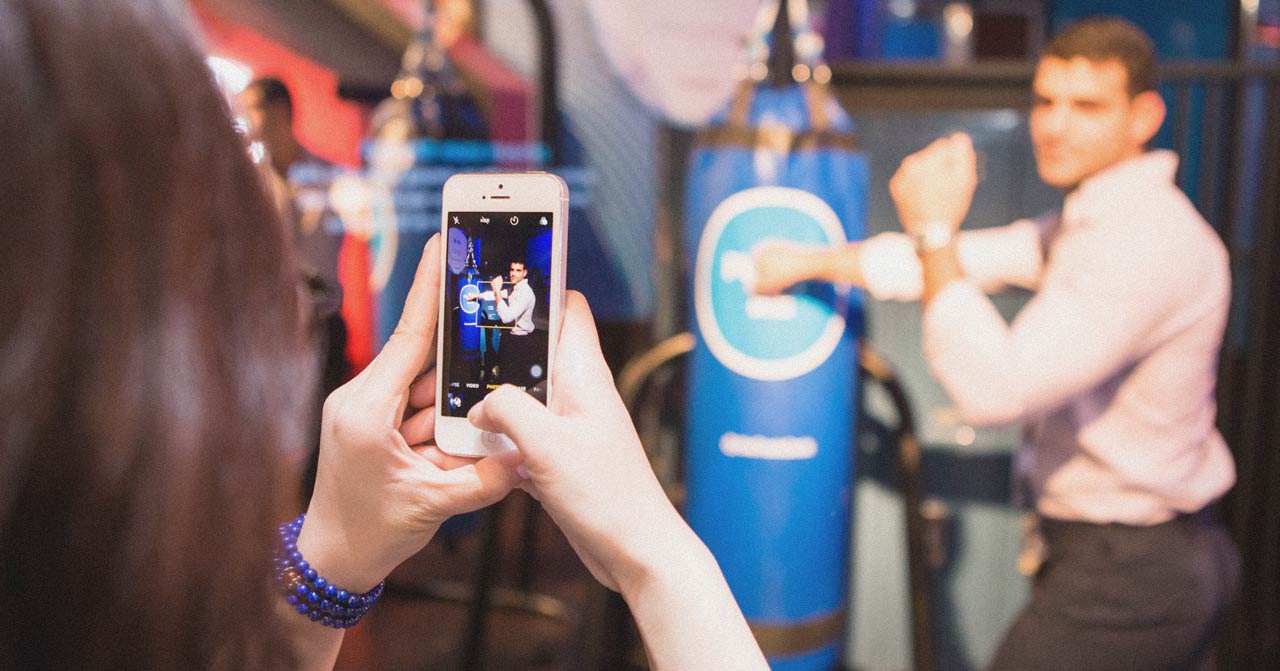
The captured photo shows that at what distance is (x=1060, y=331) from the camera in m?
1.27

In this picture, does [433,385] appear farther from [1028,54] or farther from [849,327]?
[1028,54]

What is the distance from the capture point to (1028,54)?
146 inches

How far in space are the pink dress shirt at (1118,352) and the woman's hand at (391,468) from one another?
101 cm

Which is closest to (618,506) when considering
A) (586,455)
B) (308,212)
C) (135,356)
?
(586,455)

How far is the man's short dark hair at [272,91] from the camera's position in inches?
24.4

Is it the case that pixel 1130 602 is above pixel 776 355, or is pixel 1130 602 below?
below

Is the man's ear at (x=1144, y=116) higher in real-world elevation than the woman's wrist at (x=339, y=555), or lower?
higher

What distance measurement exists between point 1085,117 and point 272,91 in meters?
1.23

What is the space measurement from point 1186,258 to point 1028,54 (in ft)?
9.34

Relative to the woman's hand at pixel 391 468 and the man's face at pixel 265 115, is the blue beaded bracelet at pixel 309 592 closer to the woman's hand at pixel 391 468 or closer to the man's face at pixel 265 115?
the woman's hand at pixel 391 468

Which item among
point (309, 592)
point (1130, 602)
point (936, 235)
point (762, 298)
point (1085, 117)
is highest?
point (1085, 117)

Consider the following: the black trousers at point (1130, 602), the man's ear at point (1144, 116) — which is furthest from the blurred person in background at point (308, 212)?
the man's ear at point (1144, 116)

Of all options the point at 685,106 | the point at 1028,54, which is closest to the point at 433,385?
the point at 685,106

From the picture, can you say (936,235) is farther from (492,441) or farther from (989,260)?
(492,441)
